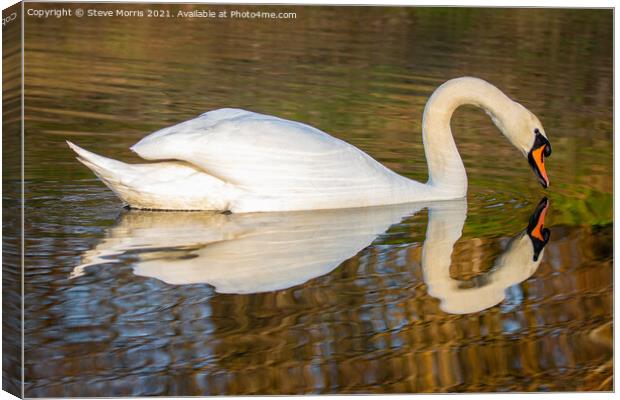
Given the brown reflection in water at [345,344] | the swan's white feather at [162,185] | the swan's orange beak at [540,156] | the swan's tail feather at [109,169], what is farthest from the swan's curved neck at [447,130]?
the swan's tail feather at [109,169]

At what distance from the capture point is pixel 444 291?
9.13 m

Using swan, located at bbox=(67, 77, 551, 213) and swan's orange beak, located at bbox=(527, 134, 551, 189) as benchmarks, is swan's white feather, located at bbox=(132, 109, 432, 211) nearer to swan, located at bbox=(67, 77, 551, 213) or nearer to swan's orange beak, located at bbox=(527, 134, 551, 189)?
swan, located at bbox=(67, 77, 551, 213)

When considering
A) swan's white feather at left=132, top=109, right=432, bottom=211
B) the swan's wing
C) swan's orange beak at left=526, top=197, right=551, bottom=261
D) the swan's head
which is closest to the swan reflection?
swan's orange beak at left=526, top=197, right=551, bottom=261

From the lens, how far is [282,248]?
962cm

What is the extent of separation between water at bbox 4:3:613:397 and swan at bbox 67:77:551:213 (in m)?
0.14

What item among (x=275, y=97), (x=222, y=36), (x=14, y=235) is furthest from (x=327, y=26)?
(x=14, y=235)

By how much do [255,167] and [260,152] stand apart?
10cm

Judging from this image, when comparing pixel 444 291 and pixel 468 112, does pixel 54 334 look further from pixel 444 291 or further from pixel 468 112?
pixel 468 112

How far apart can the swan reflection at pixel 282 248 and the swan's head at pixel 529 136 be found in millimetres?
324

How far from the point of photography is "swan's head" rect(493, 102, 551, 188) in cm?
1084

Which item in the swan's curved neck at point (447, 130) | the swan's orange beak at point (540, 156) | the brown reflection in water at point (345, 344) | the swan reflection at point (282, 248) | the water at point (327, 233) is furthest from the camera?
the swan's orange beak at point (540, 156)

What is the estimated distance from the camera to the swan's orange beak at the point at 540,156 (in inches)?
429

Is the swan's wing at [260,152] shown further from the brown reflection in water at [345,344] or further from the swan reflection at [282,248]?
the brown reflection in water at [345,344]

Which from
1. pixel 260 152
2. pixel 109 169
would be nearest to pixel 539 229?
pixel 260 152
